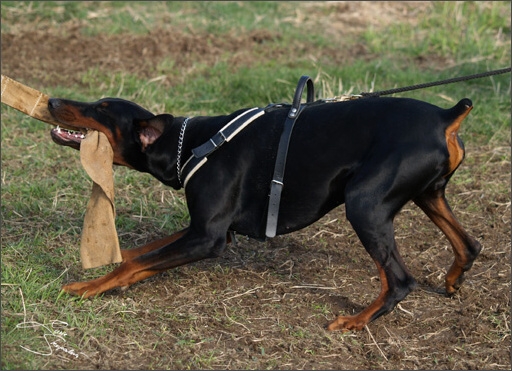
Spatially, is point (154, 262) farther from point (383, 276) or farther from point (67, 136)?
point (383, 276)

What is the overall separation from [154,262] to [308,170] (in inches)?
39.9

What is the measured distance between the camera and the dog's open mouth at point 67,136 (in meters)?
4.80

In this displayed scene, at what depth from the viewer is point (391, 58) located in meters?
9.24

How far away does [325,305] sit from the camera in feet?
15.9

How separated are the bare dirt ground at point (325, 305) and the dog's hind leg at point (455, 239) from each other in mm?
163

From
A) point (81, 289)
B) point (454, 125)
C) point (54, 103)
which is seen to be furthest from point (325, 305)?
point (54, 103)

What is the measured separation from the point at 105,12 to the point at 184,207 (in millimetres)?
5003

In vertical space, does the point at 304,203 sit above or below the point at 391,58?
above

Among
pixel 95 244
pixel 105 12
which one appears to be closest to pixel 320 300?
pixel 95 244

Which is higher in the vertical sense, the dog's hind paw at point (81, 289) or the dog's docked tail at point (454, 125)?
the dog's docked tail at point (454, 125)

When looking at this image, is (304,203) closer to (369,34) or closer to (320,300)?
(320,300)

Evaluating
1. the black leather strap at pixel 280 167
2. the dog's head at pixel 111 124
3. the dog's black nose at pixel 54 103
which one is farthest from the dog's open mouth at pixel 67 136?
the black leather strap at pixel 280 167

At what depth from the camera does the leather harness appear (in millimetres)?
4641

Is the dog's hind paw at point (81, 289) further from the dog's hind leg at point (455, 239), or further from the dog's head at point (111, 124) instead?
the dog's hind leg at point (455, 239)
